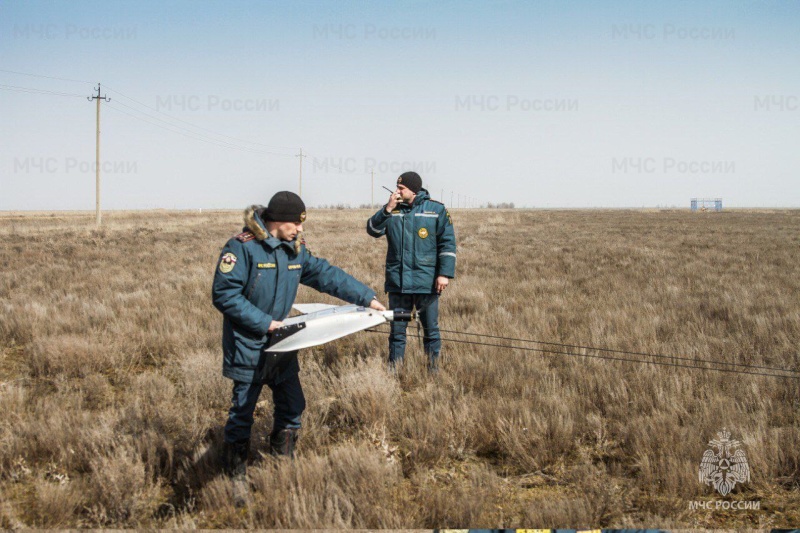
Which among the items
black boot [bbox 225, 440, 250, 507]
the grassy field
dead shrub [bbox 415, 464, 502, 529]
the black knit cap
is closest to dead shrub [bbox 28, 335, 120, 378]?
the grassy field

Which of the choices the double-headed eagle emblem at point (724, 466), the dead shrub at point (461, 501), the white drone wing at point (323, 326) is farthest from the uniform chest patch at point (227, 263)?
the double-headed eagle emblem at point (724, 466)

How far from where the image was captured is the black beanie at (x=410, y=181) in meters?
5.12

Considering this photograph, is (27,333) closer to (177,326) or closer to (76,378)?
(177,326)

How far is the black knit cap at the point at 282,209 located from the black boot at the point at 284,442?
4.77ft

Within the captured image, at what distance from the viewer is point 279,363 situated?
3.17 meters

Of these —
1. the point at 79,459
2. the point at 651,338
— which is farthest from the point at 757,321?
the point at 79,459

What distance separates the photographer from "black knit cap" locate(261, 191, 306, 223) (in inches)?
119

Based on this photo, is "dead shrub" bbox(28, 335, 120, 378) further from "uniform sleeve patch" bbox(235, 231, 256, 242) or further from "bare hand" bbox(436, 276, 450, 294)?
A: "bare hand" bbox(436, 276, 450, 294)

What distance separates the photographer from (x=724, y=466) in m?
3.35

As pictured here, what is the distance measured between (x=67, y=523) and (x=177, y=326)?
4.68 meters

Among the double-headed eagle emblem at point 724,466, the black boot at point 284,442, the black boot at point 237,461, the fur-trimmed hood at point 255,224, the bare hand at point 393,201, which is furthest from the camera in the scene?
the bare hand at point 393,201

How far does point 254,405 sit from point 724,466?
3186 mm

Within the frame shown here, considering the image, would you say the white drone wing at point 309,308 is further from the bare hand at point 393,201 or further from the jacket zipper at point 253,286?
the bare hand at point 393,201

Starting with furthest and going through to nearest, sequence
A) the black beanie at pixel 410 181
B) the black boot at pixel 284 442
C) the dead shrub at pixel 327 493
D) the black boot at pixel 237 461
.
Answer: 1. the black beanie at pixel 410 181
2. the black boot at pixel 284 442
3. the black boot at pixel 237 461
4. the dead shrub at pixel 327 493
